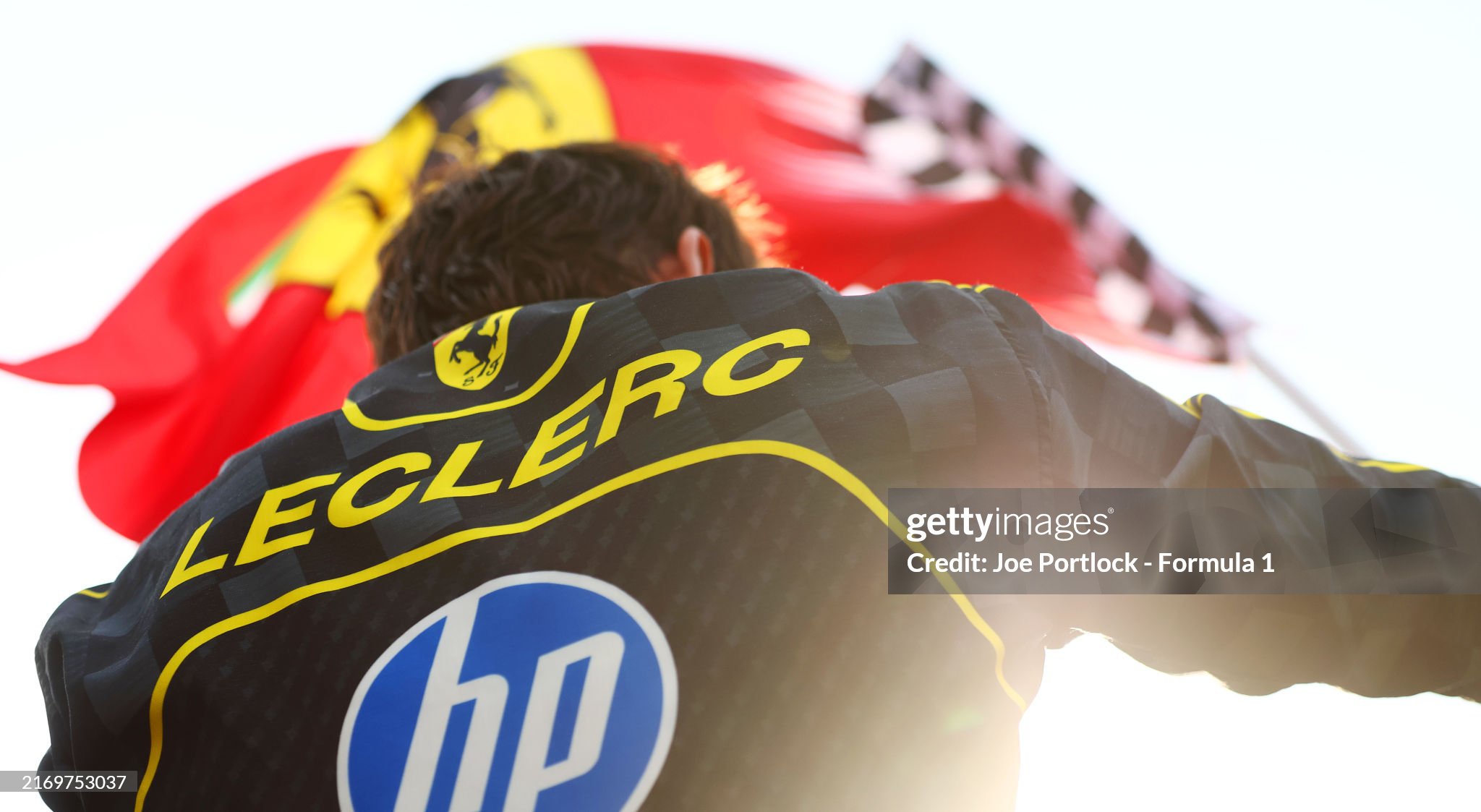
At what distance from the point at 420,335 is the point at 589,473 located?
2.50 feet

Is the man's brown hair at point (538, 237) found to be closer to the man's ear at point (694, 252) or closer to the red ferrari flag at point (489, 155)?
the man's ear at point (694, 252)

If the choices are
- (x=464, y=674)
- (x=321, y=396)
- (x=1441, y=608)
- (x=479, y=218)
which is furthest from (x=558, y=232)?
(x=321, y=396)

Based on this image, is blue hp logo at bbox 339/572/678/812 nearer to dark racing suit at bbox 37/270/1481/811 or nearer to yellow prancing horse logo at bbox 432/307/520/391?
dark racing suit at bbox 37/270/1481/811

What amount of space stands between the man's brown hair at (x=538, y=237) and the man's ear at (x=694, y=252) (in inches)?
1.0

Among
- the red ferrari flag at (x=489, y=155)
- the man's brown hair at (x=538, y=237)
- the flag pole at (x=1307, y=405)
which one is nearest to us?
the man's brown hair at (x=538, y=237)

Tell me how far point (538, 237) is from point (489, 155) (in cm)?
135

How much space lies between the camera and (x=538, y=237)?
145 centimetres

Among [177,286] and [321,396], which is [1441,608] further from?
[177,286]

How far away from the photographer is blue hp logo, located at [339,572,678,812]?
0.73m

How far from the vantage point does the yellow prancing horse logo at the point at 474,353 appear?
1003 millimetres

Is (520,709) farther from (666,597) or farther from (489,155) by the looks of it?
(489,155)

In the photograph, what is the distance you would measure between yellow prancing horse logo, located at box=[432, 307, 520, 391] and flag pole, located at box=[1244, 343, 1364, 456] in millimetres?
2530

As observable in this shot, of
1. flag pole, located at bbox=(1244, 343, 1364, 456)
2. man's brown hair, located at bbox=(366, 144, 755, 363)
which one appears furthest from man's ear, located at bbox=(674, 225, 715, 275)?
flag pole, located at bbox=(1244, 343, 1364, 456)


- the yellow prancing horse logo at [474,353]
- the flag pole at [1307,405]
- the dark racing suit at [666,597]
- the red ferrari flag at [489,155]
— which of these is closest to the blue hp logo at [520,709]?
the dark racing suit at [666,597]
